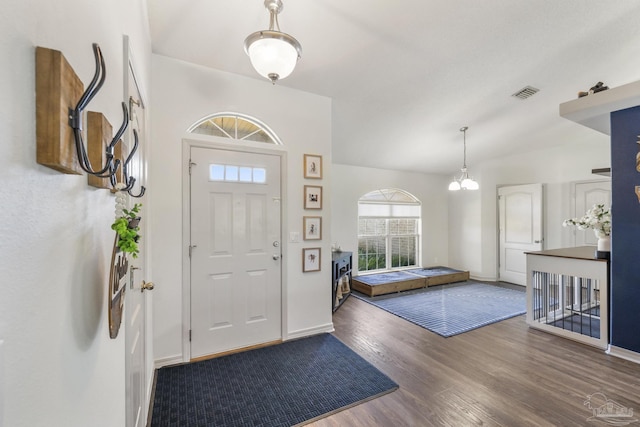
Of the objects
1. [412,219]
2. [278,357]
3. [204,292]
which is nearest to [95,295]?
[204,292]

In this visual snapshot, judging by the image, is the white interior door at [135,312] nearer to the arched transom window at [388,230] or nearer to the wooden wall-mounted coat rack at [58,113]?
the wooden wall-mounted coat rack at [58,113]

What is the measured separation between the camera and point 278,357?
8.78 feet

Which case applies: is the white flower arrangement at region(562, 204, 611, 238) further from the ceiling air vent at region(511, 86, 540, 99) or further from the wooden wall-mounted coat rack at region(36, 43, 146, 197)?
the wooden wall-mounted coat rack at region(36, 43, 146, 197)

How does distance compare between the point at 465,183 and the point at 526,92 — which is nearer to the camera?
the point at 526,92

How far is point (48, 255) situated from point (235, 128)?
2500mm

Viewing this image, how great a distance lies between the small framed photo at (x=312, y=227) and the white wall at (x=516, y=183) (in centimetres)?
449

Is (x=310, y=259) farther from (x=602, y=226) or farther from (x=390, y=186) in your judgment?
(x=390, y=186)

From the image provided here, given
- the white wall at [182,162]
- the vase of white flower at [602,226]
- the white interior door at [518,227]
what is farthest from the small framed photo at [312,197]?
the white interior door at [518,227]

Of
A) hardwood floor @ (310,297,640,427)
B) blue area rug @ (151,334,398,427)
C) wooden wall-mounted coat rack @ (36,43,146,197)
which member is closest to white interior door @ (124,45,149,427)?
blue area rug @ (151,334,398,427)

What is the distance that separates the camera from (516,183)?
5680 mm

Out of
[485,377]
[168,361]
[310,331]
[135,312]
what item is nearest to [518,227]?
[485,377]

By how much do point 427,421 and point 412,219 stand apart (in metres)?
4.87

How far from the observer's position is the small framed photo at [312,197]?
10.2 feet

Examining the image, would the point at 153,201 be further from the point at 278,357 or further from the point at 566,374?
the point at 566,374
